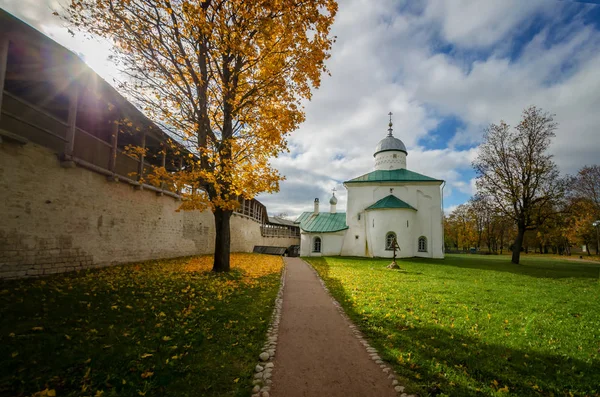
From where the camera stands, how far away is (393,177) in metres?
27.1

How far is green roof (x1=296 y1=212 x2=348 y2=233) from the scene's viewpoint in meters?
27.9

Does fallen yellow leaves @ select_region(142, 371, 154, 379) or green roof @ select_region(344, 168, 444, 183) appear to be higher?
green roof @ select_region(344, 168, 444, 183)

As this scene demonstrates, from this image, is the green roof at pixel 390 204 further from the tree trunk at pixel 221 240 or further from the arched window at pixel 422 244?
the tree trunk at pixel 221 240

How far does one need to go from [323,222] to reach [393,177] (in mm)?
8761

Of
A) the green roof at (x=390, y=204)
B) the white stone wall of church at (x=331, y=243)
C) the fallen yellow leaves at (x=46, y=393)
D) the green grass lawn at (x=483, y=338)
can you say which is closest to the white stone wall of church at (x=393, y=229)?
the green roof at (x=390, y=204)

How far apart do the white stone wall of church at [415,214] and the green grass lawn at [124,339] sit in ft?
68.4

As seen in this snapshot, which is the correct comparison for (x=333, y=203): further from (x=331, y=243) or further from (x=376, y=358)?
(x=376, y=358)

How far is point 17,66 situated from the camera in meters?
8.00

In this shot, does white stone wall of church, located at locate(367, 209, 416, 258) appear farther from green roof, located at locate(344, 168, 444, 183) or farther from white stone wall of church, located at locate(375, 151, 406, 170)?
white stone wall of church, located at locate(375, 151, 406, 170)

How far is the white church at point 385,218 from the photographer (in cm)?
2428

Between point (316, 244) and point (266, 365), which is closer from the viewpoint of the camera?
point (266, 365)

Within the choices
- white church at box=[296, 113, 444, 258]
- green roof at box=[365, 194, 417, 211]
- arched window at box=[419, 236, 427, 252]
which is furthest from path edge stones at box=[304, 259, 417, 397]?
arched window at box=[419, 236, 427, 252]

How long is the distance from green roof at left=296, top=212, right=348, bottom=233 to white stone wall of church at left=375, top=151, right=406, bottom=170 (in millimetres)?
7252

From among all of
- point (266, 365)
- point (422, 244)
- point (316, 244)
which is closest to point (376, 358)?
point (266, 365)
